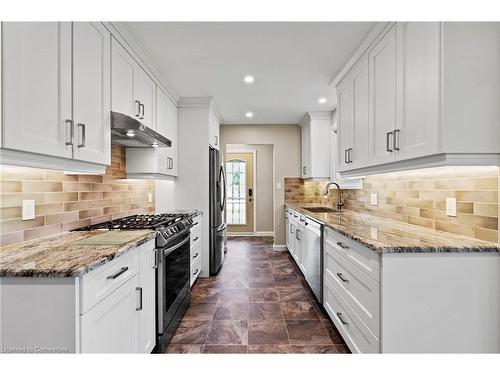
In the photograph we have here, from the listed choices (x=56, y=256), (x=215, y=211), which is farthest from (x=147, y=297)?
(x=215, y=211)

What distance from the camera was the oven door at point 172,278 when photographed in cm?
186

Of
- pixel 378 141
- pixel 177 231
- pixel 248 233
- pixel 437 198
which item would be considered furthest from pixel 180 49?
pixel 248 233

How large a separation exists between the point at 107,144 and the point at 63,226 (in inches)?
24.8

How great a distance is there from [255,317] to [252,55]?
2.36 meters

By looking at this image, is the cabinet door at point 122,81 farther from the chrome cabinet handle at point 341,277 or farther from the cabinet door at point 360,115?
the chrome cabinet handle at point 341,277

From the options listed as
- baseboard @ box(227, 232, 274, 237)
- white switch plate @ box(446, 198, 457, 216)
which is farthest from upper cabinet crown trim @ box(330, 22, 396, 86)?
baseboard @ box(227, 232, 274, 237)

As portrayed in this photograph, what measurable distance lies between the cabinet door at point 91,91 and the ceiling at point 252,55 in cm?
41

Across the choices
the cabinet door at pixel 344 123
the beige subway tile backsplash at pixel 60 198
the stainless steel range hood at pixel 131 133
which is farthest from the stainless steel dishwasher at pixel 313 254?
the beige subway tile backsplash at pixel 60 198

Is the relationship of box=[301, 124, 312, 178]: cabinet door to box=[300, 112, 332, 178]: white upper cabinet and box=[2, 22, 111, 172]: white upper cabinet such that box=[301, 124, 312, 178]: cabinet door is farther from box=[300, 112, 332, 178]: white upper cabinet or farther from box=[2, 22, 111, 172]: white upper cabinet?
box=[2, 22, 111, 172]: white upper cabinet

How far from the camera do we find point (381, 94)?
73.6 inches

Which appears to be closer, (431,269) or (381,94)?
(431,269)

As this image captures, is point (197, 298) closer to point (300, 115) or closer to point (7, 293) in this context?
point (7, 293)

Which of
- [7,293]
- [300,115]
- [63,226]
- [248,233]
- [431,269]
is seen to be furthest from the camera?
[248,233]

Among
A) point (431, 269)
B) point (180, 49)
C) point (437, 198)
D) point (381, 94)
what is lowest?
point (431, 269)
